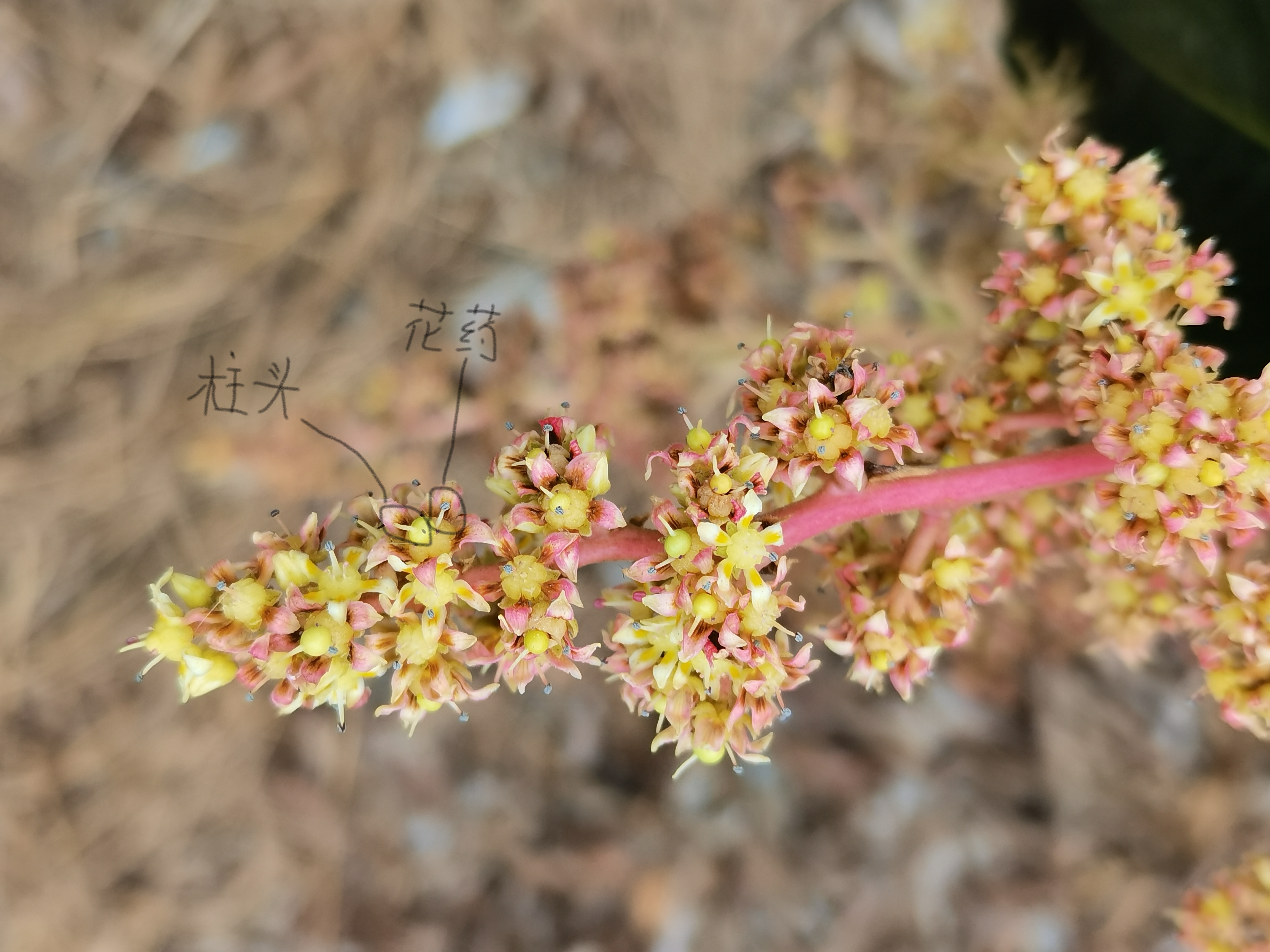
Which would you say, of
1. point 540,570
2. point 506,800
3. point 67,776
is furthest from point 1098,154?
point 67,776

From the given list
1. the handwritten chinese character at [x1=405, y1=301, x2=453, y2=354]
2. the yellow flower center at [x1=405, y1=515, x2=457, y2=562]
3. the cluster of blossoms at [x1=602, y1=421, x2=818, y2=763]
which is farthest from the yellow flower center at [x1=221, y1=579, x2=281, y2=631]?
the handwritten chinese character at [x1=405, y1=301, x2=453, y2=354]

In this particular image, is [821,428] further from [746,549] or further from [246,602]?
[246,602]

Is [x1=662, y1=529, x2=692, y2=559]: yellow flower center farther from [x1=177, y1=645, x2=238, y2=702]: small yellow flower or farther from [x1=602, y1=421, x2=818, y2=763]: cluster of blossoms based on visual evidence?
[x1=177, y1=645, x2=238, y2=702]: small yellow flower

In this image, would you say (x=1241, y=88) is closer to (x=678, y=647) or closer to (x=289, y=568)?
(x=678, y=647)

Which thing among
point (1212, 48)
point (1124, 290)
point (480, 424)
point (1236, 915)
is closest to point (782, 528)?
point (1124, 290)

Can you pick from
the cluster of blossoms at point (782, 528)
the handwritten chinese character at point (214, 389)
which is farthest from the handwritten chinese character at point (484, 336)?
the cluster of blossoms at point (782, 528)
